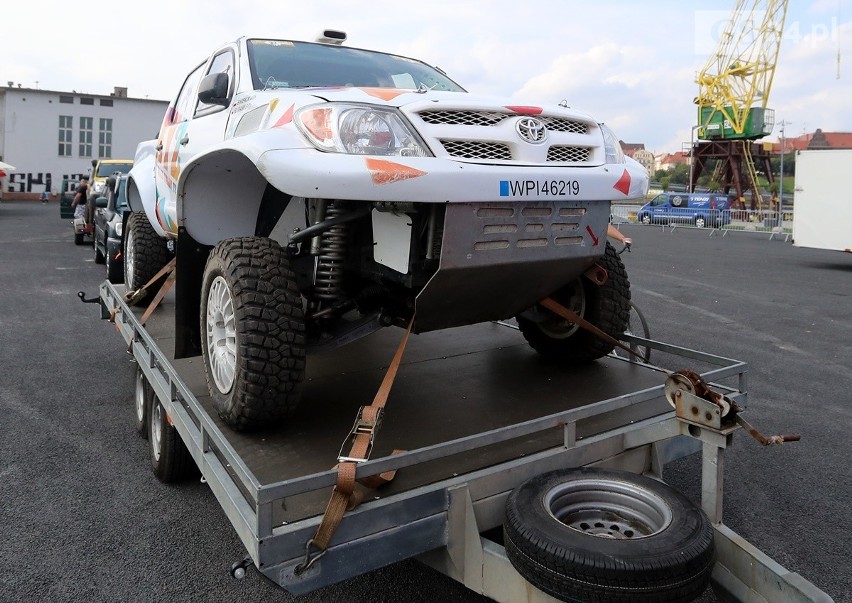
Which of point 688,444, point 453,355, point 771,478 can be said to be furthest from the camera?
point 453,355

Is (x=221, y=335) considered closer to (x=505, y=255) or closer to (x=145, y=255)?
(x=505, y=255)

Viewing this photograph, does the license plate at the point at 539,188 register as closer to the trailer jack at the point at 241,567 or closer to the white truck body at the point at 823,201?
the trailer jack at the point at 241,567

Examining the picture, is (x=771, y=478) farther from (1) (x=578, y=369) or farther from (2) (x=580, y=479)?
(2) (x=580, y=479)

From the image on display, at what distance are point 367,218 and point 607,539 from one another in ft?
6.16

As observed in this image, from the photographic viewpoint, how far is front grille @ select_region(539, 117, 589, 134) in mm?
3124

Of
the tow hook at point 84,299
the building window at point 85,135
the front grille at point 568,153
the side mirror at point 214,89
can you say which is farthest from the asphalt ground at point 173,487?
the building window at point 85,135

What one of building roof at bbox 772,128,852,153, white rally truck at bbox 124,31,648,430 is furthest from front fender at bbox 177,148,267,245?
building roof at bbox 772,128,852,153

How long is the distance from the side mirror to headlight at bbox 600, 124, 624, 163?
2086 millimetres

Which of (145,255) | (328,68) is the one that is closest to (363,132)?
(328,68)

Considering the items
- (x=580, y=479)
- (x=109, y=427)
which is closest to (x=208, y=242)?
(x=109, y=427)

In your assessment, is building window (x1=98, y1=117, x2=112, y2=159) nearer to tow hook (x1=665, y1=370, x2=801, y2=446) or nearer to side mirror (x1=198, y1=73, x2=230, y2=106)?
side mirror (x1=198, y1=73, x2=230, y2=106)

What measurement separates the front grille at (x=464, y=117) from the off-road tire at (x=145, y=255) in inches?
147

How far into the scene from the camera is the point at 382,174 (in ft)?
8.50

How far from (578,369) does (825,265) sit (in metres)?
14.5
